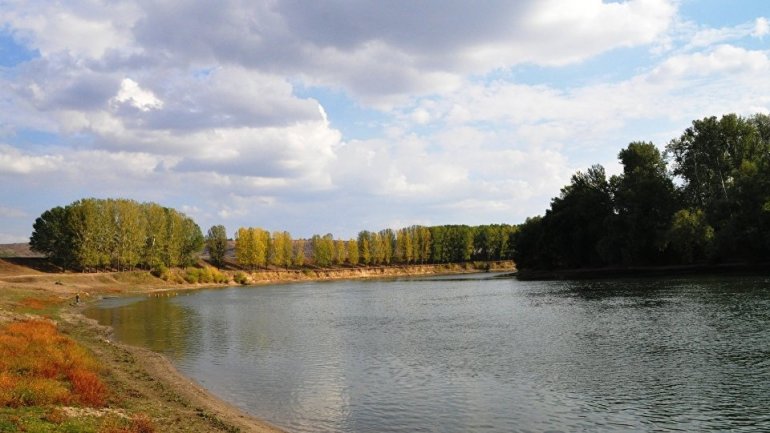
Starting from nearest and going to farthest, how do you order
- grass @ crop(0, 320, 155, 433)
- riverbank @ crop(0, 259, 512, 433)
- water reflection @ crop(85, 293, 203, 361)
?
grass @ crop(0, 320, 155, 433) < riverbank @ crop(0, 259, 512, 433) < water reflection @ crop(85, 293, 203, 361)

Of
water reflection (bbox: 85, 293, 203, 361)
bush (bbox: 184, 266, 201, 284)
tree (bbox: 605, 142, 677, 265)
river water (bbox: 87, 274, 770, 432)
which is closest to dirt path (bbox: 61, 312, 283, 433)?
river water (bbox: 87, 274, 770, 432)

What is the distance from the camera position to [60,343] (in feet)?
114

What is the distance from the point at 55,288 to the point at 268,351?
9026cm

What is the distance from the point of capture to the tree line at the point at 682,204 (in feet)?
313

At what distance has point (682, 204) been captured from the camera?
118 metres

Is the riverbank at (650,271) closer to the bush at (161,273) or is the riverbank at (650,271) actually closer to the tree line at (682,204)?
the tree line at (682,204)

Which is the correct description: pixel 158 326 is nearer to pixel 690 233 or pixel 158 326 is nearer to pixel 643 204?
pixel 690 233

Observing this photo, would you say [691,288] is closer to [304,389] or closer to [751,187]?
[751,187]

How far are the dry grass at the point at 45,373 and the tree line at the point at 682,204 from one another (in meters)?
97.5

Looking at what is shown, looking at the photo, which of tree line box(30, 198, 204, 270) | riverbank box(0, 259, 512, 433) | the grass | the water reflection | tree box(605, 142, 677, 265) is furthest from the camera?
tree line box(30, 198, 204, 270)

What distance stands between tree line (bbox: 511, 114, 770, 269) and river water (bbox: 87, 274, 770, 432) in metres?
38.1

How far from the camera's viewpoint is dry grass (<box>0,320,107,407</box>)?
64.5ft

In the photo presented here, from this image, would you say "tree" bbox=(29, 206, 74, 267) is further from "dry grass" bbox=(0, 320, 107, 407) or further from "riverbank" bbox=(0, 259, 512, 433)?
"dry grass" bbox=(0, 320, 107, 407)

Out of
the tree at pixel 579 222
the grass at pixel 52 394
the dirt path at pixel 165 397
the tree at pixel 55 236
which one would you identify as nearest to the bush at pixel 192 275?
the tree at pixel 55 236
